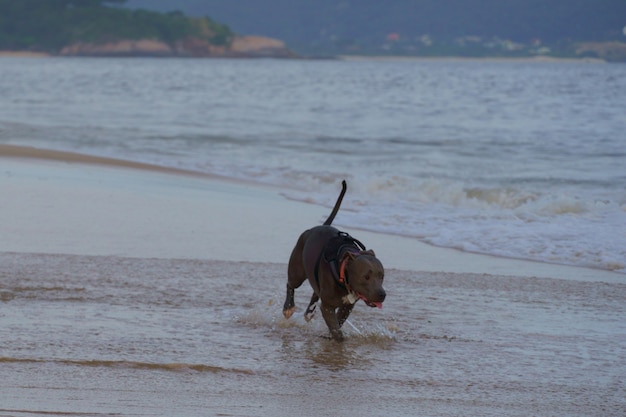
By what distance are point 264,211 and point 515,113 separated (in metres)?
24.4

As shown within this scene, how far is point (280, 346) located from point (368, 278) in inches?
27.6

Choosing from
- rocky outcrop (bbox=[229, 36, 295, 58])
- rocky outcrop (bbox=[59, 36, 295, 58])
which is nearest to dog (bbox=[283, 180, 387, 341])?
rocky outcrop (bbox=[59, 36, 295, 58])

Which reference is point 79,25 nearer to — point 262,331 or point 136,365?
point 262,331

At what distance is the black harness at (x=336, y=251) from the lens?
5.38m

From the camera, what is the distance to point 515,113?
34.0 metres

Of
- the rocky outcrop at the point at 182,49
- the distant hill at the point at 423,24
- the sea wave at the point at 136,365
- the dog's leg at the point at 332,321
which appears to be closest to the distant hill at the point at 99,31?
the rocky outcrop at the point at 182,49

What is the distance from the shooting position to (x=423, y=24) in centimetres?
14700

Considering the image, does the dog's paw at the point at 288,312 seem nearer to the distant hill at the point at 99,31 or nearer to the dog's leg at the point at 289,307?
the dog's leg at the point at 289,307

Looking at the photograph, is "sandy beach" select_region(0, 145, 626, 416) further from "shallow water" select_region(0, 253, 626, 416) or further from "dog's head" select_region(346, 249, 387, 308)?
"dog's head" select_region(346, 249, 387, 308)

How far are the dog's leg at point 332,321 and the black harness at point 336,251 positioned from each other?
126mm

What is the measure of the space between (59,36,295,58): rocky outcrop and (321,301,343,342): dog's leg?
5150 inches

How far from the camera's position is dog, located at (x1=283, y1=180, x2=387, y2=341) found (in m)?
5.15

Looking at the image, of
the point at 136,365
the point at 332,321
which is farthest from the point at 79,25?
the point at 136,365

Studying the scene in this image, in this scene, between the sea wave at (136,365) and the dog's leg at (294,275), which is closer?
the sea wave at (136,365)
